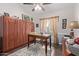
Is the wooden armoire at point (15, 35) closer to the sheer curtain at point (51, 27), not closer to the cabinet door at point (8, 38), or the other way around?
the cabinet door at point (8, 38)

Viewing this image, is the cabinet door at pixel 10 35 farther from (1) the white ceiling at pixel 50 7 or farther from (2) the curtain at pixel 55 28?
(2) the curtain at pixel 55 28

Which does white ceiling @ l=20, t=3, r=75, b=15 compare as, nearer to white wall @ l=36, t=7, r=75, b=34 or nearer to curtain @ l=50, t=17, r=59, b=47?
white wall @ l=36, t=7, r=75, b=34

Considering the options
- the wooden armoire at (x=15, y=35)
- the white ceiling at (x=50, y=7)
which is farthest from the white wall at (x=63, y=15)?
the wooden armoire at (x=15, y=35)

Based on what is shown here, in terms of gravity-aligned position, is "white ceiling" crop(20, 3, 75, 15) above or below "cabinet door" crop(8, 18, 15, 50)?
above

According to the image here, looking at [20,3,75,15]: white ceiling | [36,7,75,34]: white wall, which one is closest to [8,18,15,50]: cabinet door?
[20,3,75,15]: white ceiling

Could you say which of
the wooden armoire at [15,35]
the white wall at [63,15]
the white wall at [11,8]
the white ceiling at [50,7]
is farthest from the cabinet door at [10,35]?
the white wall at [63,15]

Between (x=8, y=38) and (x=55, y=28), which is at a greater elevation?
(x=55, y=28)

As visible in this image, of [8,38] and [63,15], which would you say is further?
[8,38]

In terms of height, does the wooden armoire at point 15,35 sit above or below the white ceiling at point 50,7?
below

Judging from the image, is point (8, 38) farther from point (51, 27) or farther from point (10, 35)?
point (51, 27)

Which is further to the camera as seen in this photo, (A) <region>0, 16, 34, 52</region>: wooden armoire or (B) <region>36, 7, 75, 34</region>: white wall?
(A) <region>0, 16, 34, 52</region>: wooden armoire

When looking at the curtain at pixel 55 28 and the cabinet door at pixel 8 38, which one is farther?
the cabinet door at pixel 8 38

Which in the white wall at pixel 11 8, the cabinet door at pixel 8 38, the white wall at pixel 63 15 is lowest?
the cabinet door at pixel 8 38

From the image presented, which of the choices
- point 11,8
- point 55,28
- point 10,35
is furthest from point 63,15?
point 10,35
